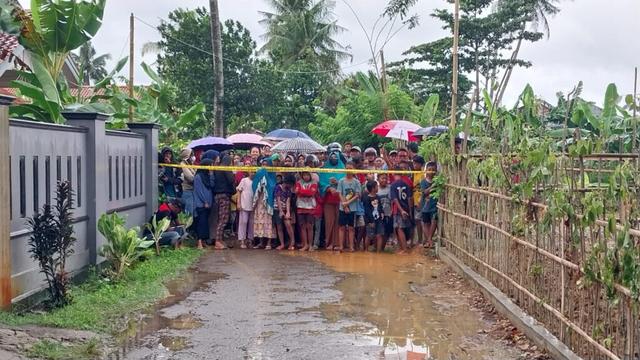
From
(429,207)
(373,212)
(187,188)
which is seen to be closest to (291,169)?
(373,212)

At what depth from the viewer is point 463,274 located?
10.6 metres

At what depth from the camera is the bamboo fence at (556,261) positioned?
5.54 m

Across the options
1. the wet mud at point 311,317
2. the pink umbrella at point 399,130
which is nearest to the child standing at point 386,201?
the wet mud at point 311,317

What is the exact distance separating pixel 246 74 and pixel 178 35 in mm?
3153

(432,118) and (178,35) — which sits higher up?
(178,35)

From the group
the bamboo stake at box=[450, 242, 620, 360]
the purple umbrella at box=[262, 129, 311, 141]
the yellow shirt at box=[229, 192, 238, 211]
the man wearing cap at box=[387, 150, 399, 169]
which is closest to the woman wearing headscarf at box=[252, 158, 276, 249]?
the yellow shirt at box=[229, 192, 238, 211]

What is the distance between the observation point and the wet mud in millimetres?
7004

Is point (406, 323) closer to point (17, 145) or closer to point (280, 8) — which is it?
point (17, 145)

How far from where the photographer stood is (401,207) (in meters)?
13.3

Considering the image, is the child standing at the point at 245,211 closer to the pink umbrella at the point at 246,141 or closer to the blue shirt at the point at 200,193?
the blue shirt at the point at 200,193

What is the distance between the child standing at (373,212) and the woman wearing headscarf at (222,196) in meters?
2.54

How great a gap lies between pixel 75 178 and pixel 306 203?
193 inches

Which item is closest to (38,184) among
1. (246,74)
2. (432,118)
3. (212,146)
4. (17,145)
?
(17,145)

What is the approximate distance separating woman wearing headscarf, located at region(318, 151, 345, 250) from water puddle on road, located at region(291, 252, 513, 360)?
130 cm
